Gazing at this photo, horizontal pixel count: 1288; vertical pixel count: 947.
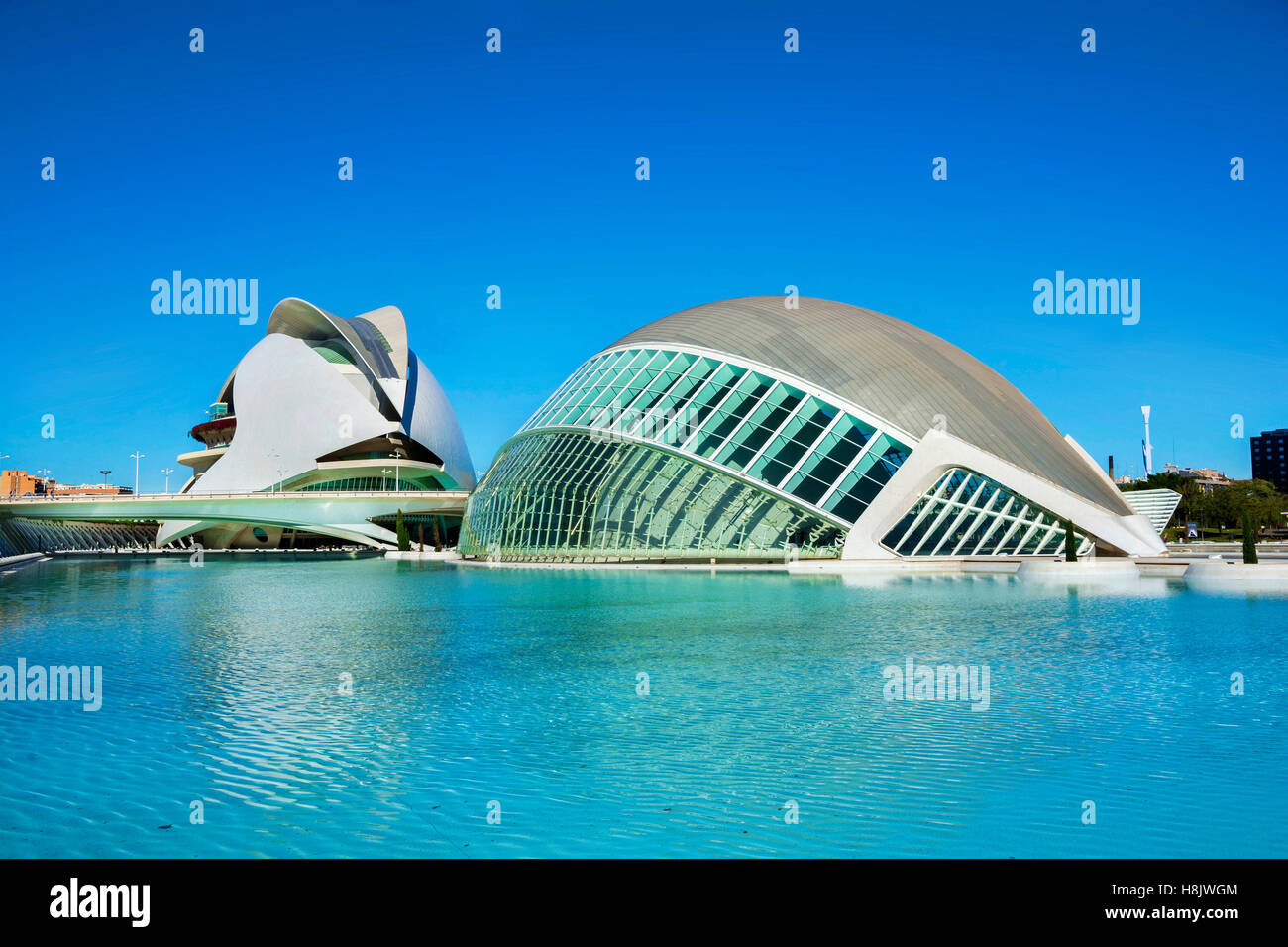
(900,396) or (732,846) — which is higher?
(900,396)

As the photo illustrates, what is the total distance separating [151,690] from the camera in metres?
10.7

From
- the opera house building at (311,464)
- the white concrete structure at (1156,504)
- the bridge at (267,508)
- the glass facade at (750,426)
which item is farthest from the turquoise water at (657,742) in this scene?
the opera house building at (311,464)

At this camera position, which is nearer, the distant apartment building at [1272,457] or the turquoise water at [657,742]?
the turquoise water at [657,742]

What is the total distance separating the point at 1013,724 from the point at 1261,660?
565cm

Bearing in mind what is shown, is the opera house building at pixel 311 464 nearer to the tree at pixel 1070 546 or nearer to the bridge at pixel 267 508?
the bridge at pixel 267 508

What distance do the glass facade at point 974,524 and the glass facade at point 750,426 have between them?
1697 millimetres

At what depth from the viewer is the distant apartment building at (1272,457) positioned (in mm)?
192250

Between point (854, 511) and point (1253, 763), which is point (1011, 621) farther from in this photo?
point (854, 511)

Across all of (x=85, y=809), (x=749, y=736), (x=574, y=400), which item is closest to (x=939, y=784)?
(x=749, y=736)

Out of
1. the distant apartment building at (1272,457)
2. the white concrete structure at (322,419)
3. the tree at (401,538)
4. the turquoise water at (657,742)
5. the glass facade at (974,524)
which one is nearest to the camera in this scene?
the turquoise water at (657,742)

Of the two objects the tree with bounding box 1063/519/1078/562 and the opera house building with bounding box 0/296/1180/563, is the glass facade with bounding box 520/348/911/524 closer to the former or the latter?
the opera house building with bounding box 0/296/1180/563

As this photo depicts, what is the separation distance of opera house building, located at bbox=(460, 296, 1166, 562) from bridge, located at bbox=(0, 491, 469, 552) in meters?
35.0

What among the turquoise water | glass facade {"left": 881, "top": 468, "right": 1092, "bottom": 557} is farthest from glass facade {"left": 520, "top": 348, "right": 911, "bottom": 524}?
the turquoise water

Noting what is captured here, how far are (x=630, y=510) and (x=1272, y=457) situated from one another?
208 meters
